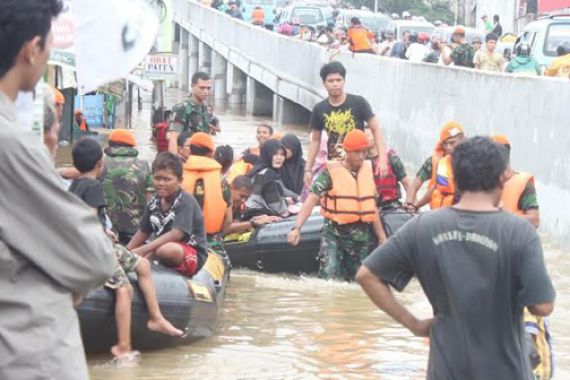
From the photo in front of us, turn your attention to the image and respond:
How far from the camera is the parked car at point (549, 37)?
23.4m

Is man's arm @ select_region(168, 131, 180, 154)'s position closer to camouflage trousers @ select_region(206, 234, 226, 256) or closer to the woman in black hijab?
the woman in black hijab

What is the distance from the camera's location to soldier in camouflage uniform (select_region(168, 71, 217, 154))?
12516 millimetres

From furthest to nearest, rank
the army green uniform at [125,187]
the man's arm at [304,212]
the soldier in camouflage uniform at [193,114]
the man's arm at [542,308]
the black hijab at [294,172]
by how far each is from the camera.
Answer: the black hijab at [294,172] → the soldier in camouflage uniform at [193,114] → the man's arm at [304,212] → the army green uniform at [125,187] → the man's arm at [542,308]

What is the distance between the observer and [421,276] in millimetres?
4707

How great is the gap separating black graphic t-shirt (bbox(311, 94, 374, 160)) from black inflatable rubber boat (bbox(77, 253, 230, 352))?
2.65 m

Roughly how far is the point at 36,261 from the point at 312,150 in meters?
9.48

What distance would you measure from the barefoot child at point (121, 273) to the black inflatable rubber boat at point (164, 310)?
6 cm

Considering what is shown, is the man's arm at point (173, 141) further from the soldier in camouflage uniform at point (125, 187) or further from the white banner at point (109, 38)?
the white banner at point (109, 38)

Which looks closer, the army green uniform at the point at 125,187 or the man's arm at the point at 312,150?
the army green uniform at the point at 125,187

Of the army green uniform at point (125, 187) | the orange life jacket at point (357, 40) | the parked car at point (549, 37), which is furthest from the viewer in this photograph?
the orange life jacket at point (357, 40)

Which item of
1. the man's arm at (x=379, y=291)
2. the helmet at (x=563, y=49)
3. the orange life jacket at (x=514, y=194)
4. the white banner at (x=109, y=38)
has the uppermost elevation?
the white banner at (x=109, y=38)

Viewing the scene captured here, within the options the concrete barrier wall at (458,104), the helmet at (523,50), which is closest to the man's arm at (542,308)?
the concrete barrier wall at (458,104)

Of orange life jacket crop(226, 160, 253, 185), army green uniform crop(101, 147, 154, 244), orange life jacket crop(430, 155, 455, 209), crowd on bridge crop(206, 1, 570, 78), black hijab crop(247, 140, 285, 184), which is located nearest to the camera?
army green uniform crop(101, 147, 154, 244)

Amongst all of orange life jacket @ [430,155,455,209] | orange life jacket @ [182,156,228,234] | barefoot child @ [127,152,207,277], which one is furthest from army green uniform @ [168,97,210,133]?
barefoot child @ [127,152,207,277]
